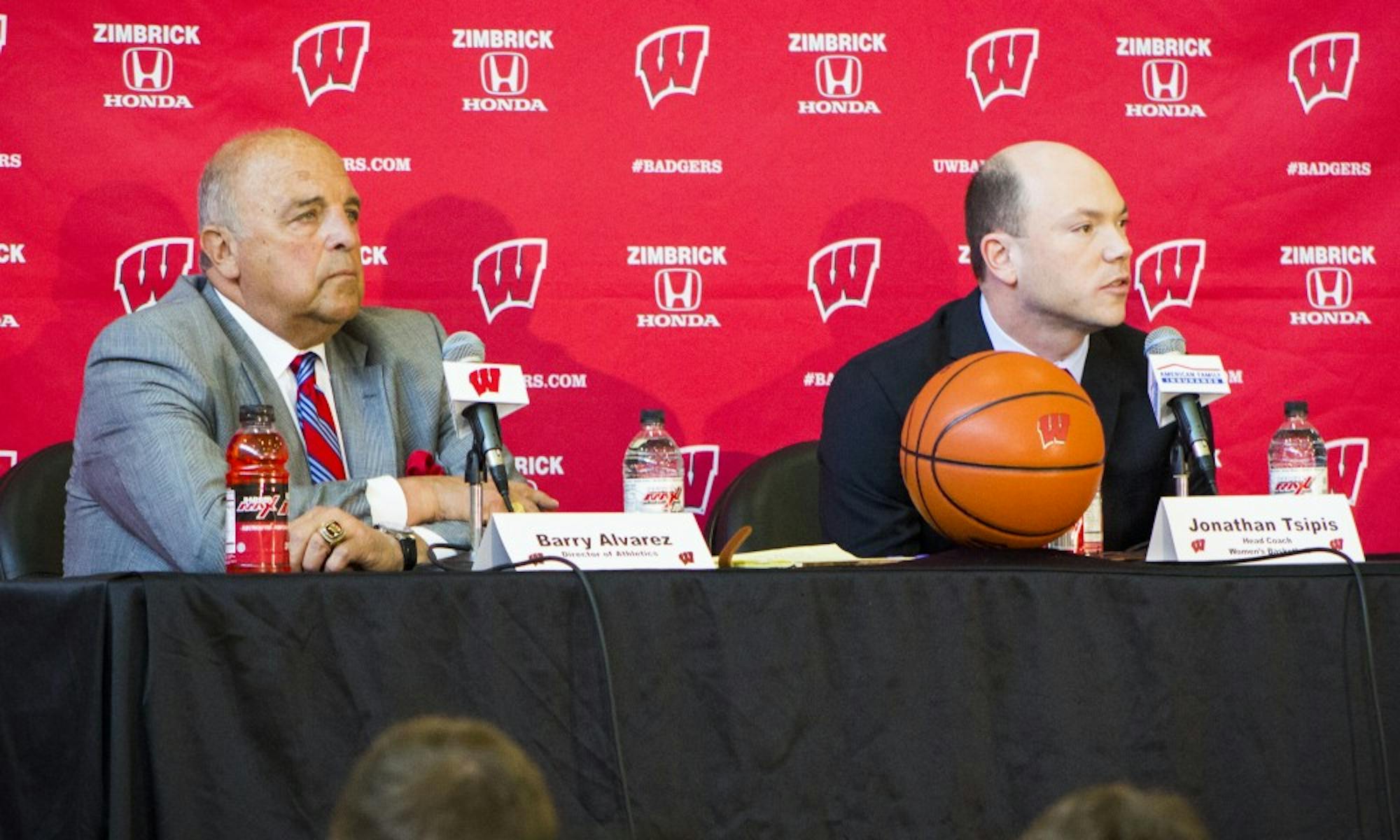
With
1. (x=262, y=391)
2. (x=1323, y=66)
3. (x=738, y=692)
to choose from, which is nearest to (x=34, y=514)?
(x=262, y=391)

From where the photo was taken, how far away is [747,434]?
4090 mm

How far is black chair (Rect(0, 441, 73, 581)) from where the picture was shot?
3018mm

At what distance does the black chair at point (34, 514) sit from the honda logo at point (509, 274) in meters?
1.13

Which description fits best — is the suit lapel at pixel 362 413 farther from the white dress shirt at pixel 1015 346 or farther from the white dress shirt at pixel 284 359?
the white dress shirt at pixel 1015 346

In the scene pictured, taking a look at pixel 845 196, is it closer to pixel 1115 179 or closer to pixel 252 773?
pixel 1115 179

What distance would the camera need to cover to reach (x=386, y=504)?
2699 mm

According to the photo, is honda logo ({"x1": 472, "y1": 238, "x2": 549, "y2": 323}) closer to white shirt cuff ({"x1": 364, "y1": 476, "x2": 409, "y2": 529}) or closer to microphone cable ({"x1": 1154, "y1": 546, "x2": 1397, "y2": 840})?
white shirt cuff ({"x1": 364, "y1": 476, "x2": 409, "y2": 529})

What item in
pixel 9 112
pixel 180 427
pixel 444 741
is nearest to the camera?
pixel 444 741

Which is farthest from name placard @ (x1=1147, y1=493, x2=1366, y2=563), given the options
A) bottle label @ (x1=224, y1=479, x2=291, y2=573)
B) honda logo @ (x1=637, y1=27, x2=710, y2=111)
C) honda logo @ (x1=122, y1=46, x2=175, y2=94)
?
honda logo @ (x1=122, y1=46, x2=175, y2=94)

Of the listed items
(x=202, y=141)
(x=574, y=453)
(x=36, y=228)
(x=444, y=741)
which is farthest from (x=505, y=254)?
(x=444, y=741)

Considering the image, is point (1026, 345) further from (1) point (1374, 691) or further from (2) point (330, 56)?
(2) point (330, 56)

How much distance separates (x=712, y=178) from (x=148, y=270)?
54.9 inches

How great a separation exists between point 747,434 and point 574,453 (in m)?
0.44

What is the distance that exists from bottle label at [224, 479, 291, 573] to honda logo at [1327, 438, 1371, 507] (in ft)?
9.95
